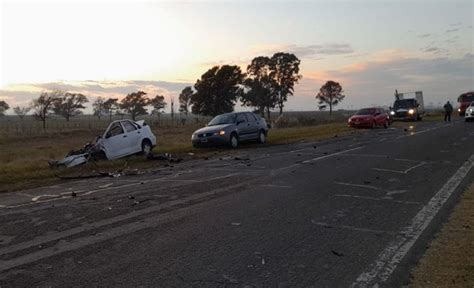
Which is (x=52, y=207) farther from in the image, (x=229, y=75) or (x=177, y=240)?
(x=229, y=75)

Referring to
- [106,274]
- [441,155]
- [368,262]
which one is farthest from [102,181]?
[441,155]

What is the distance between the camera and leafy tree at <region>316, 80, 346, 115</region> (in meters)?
104

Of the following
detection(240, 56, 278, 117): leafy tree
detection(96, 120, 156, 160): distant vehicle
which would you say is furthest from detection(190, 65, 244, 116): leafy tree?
detection(96, 120, 156, 160): distant vehicle

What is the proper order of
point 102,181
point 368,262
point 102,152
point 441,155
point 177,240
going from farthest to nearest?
point 102,152, point 441,155, point 102,181, point 177,240, point 368,262

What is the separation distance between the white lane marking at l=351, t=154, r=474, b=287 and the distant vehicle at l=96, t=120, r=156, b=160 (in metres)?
12.0

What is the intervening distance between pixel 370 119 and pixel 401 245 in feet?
105

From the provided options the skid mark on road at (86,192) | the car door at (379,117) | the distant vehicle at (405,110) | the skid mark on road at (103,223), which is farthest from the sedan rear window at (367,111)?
the skid mark on road at (103,223)

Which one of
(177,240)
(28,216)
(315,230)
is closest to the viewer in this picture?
(177,240)

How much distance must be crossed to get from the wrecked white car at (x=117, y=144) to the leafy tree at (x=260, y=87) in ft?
199

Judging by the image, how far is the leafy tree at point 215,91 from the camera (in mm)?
63500

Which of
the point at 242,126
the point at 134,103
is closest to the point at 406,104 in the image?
the point at 242,126

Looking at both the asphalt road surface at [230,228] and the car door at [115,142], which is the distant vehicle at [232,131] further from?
the asphalt road surface at [230,228]

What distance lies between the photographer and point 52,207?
881 centimetres

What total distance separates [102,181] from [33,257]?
718 centimetres
